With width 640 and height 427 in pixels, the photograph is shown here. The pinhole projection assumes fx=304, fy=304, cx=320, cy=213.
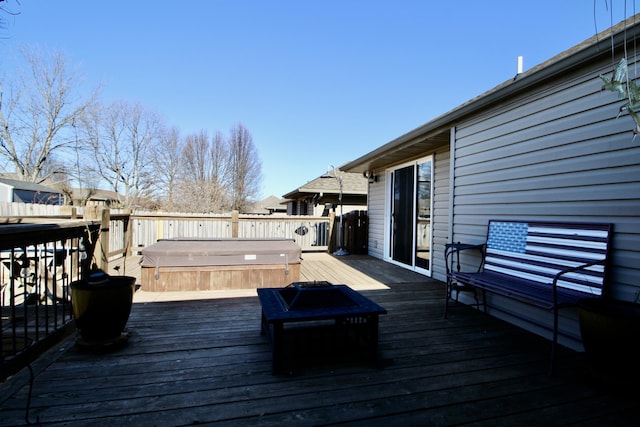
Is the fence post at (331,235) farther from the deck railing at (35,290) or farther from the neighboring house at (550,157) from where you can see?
the deck railing at (35,290)

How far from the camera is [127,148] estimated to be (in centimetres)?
1864

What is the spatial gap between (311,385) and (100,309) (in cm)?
165

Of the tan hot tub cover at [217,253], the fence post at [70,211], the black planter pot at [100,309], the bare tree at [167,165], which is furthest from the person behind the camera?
the bare tree at [167,165]

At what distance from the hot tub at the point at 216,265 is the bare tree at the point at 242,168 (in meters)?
16.4

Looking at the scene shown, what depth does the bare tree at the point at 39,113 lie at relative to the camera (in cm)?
1461

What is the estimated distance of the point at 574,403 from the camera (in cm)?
176

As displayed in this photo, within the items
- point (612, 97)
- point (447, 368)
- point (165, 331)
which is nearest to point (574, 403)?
point (447, 368)

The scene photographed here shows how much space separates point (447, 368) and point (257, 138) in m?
21.3

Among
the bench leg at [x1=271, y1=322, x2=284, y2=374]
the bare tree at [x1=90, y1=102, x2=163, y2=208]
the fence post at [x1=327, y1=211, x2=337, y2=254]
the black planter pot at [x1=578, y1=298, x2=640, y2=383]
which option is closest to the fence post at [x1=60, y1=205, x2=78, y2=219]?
the fence post at [x1=327, y1=211, x2=337, y2=254]

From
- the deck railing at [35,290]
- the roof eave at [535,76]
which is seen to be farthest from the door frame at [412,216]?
the deck railing at [35,290]

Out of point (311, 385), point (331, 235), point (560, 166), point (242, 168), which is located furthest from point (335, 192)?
point (242, 168)

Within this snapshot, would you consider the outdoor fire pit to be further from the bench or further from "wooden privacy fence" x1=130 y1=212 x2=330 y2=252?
"wooden privacy fence" x1=130 y1=212 x2=330 y2=252

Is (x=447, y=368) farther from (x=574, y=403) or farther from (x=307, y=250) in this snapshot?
(x=307, y=250)

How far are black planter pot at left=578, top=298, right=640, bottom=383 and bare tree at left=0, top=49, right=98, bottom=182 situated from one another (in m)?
20.8
